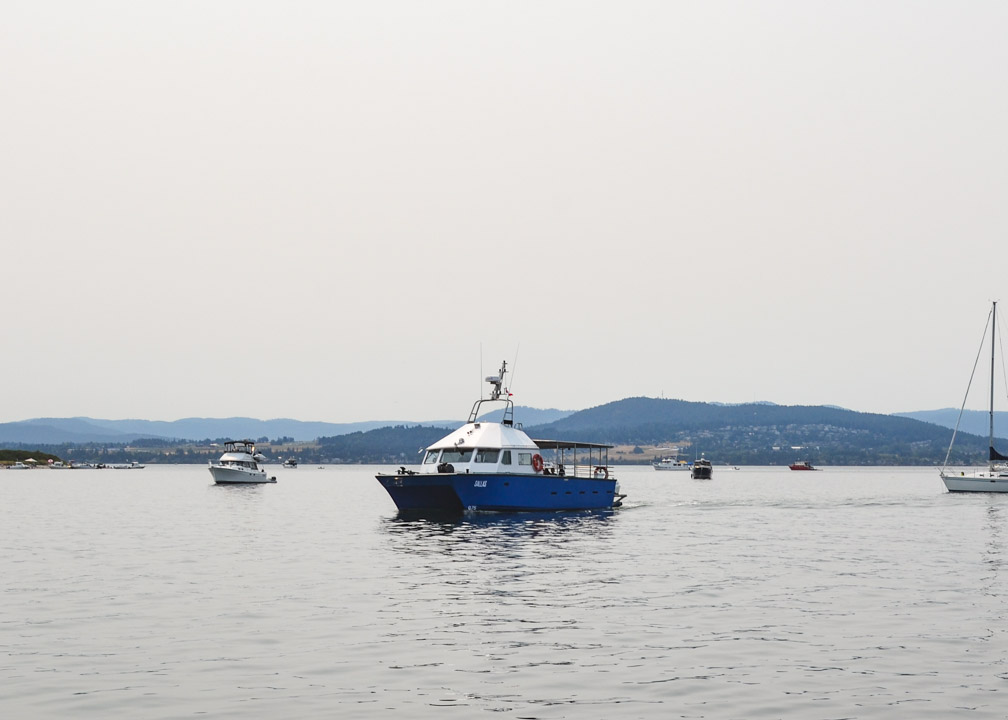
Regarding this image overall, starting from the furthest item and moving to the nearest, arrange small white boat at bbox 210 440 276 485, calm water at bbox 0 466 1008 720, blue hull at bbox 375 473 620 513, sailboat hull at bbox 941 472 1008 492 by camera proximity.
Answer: small white boat at bbox 210 440 276 485
sailboat hull at bbox 941 472 1008 492
blue hull at bbox 375 473 620 513
calm water at bbox 0 466 1008 720

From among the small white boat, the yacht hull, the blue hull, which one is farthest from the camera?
the small white boat

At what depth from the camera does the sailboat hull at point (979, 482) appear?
367 ft

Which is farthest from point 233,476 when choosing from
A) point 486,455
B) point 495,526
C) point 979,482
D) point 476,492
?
point 495,526

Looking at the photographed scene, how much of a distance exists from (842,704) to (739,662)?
11.1ft

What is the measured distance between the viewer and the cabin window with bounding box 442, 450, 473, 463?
63031 mm

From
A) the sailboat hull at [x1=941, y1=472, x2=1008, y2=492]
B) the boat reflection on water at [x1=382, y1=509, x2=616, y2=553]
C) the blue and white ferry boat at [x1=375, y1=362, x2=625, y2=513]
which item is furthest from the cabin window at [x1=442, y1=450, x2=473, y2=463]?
the sailboat hull at [x1=941, y1=472, x2=1008, y2=492]

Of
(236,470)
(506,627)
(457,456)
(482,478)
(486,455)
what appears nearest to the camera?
(506,627)

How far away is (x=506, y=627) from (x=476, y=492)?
119 feet

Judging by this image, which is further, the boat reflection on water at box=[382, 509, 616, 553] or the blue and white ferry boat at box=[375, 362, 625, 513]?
the blue and white ferry boat at box=[375, 362, 625, 513]

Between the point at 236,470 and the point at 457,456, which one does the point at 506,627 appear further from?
the point at 236,470

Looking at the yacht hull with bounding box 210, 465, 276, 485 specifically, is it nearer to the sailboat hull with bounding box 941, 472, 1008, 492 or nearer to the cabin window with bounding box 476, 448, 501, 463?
the sailboat hull with bounding box 941, 472, 1008, 492

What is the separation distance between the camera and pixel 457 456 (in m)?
63.4

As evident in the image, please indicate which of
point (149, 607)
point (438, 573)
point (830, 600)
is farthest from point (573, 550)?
point (149, 607)

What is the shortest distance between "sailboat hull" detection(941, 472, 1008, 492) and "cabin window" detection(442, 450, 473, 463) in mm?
70720
